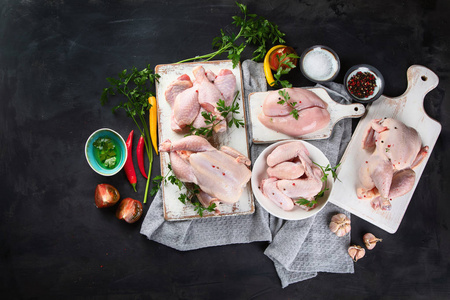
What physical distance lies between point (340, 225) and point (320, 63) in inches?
49.9

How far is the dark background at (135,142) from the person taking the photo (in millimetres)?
2623

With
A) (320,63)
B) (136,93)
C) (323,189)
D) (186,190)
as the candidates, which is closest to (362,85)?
(320,63)

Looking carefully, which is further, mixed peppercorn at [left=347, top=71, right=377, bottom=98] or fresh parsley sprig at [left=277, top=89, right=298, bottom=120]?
mixed peppercorn at [left=347, top=71, right=377, bottom=98]

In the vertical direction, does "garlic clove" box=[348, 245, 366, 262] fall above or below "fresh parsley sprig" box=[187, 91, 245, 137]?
below

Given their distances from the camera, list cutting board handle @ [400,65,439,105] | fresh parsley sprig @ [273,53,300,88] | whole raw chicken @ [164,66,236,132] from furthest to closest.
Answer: cutting board handle @ [400,65,439,105] < fresh parsley sprig @ [273,53,300,88] < whole raw chicken @ [164,66,236,132]

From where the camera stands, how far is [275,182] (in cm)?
233

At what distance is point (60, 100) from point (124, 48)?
65cm

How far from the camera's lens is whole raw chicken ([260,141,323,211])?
2.28 metres

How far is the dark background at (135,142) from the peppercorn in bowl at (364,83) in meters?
0.15

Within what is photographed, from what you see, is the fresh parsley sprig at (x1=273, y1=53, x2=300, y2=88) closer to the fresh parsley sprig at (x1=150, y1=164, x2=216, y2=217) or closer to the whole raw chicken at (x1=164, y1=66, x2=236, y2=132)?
the whole raw chicken at (x1=164, y1=66, x2=236, y2=132)

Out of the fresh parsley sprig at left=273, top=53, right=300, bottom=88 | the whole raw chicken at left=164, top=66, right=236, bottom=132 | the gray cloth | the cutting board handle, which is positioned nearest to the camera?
the whole raw chicken at left=164, top=66, right=236, bottom=132

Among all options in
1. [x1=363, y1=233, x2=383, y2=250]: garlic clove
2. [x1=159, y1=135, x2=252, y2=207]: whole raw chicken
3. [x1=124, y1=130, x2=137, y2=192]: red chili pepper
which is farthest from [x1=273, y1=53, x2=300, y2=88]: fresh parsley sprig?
[x1=363, y1=233, x2=383, y2=250]: garlic clove

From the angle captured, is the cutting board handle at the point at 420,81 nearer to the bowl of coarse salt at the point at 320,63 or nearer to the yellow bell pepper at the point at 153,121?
the bowl of coarse salt at the point at 320,63

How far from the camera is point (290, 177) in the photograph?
231 centimetres
